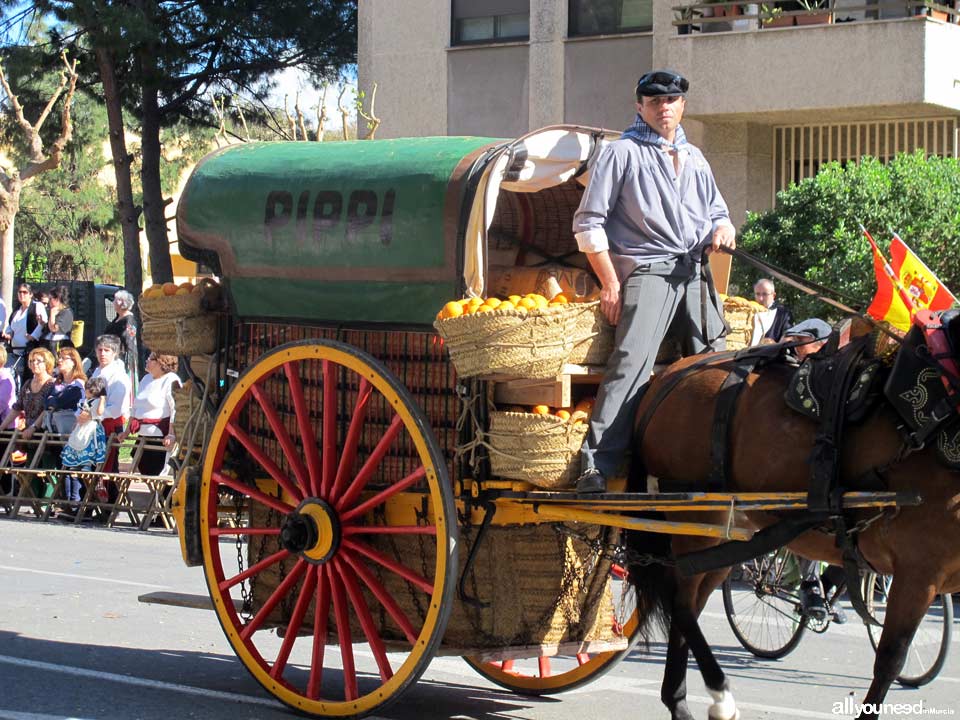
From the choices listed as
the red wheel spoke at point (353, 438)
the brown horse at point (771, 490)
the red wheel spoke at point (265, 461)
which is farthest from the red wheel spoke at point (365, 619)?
the brown horse at point (771, 490)

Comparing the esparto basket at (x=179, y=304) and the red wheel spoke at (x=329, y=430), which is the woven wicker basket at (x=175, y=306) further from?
A: the red wheel spoke at (x=329, y=430)

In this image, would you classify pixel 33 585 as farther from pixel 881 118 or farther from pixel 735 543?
pixel 881 118

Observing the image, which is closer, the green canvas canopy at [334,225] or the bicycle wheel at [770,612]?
the green canvas canopy at [334,225]

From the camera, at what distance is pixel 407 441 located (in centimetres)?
629

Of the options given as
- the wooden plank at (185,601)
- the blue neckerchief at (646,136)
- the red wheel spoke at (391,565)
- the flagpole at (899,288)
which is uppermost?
the blue neckerchief at (646,136)

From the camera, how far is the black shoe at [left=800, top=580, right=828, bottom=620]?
315 inches

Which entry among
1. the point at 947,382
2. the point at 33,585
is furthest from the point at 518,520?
the point at 33,585

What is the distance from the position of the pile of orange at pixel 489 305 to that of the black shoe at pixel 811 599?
297 centimetres

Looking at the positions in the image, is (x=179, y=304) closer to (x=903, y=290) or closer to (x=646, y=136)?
(x=646, y=136)

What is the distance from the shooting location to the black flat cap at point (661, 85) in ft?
20.4

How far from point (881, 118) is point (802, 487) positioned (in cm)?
1320

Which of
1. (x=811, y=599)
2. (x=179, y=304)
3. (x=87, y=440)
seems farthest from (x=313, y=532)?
(x=87, y=440)

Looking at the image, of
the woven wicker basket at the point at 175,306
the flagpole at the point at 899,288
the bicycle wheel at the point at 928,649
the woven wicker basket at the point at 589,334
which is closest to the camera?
the flagpole at the point at 899,288

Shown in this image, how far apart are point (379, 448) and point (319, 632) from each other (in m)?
0.88
